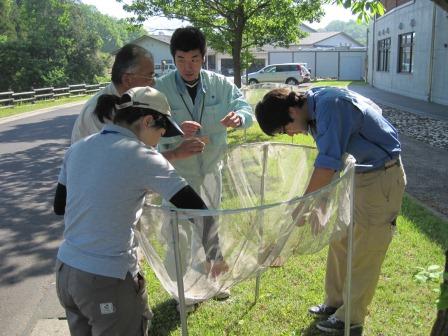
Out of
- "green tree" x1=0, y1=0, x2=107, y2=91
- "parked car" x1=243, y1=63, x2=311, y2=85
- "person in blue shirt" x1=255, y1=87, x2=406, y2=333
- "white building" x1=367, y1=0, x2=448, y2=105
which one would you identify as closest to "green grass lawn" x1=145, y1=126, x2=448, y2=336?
"person in blue shirt" x1=255, y1=87, x2=406, y2=333

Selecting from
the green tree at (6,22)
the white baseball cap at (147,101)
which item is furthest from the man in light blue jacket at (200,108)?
the green tree at (6,22)

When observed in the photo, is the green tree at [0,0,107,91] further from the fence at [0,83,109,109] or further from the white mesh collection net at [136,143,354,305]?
the white mesh collection net at [136,143,354,305]

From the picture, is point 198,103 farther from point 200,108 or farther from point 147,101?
point 147,101

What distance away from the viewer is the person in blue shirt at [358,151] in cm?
237

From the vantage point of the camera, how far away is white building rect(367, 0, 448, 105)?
55.7 feet

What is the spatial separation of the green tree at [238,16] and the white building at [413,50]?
5501 mm

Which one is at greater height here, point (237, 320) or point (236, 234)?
point (236, 234)

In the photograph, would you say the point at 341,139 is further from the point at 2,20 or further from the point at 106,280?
the point at 2,20

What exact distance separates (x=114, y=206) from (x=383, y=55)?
27693mm

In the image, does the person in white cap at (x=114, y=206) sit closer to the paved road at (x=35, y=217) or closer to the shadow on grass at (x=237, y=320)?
the shadow on grass at (x=237, y=320)

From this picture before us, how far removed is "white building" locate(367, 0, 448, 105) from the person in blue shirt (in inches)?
553

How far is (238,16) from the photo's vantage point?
11.6m

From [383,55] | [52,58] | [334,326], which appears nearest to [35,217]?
[334,326]

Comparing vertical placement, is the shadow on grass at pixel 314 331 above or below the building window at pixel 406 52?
below
